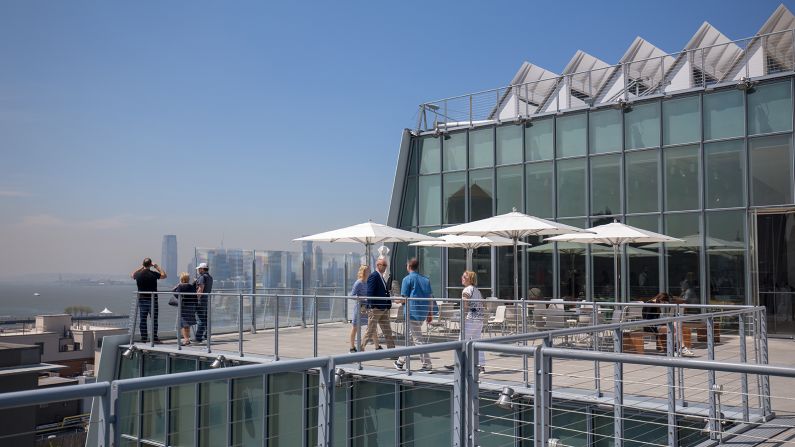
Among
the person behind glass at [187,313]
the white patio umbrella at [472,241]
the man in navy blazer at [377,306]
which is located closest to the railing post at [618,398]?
the man in navy blazer at [377,306]

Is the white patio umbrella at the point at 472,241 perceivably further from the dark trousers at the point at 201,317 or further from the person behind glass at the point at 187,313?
the person behind glass at the point at 187,313

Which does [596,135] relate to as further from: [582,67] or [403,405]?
[403,405]

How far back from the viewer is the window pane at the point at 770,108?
57.8 feet

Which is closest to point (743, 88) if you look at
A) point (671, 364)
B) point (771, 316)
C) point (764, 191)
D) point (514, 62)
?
point (764, 191)

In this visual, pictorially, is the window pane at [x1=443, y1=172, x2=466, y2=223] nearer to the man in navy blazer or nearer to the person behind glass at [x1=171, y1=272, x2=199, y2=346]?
the person behind glass at [x1=171, y1=272, x2=199, y2=346]

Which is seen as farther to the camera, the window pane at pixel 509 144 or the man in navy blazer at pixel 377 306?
the window pane at pixel 509 144

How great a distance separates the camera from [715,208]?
1873 centimetres

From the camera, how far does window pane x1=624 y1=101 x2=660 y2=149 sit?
1989 cm

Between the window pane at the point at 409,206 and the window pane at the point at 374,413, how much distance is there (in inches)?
516

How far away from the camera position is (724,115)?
18562mm

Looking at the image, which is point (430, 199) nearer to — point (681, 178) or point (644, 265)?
point (644, 265)

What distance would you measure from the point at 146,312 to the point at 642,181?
13524 mm

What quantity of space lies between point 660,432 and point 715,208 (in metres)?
11.2

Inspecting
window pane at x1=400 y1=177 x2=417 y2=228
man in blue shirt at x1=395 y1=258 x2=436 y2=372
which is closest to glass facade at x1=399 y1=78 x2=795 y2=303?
window pane at x1=400 y1=177 x2=417 y2=228
